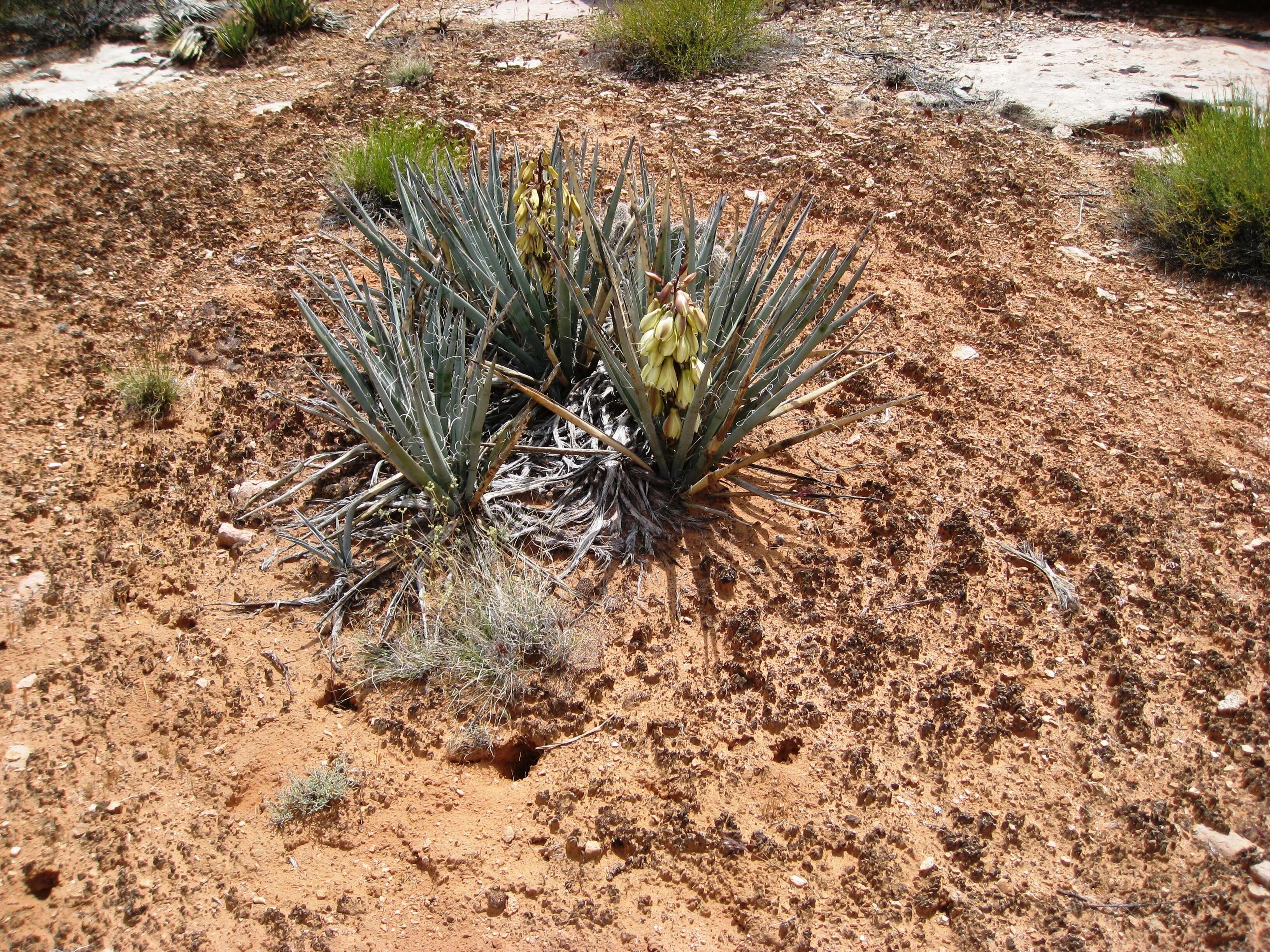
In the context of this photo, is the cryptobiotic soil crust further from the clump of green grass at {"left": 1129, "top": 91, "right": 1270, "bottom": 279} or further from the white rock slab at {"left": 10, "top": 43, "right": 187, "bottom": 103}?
the white rock slab at {"left": 10, "top": 43, "right": 187, "bottom": 103}

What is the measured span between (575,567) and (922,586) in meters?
1.04

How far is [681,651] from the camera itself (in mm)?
2465

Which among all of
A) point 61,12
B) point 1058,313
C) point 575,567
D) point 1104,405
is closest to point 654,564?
point 575,567

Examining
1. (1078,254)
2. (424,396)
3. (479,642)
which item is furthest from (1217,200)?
(479,642)

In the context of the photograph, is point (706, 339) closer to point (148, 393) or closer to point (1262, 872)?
point (1262, 872)

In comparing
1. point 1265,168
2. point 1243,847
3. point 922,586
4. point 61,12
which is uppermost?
point 61,12

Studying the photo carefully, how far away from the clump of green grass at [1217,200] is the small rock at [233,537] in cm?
401

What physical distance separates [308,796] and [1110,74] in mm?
5757

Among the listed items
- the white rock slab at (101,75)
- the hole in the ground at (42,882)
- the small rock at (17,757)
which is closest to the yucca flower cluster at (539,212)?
the small rock at (17,757)

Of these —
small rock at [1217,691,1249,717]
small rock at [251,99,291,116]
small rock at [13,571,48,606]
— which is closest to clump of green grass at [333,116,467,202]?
small rock at [251,99,291,116]

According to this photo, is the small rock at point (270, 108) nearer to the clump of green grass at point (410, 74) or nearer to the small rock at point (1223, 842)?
the clump of green grass at point (410, 74)

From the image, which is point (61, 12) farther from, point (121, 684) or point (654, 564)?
point (654, 564)

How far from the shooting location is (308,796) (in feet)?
7.07

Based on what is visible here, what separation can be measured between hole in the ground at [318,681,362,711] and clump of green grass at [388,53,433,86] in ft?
14.4
